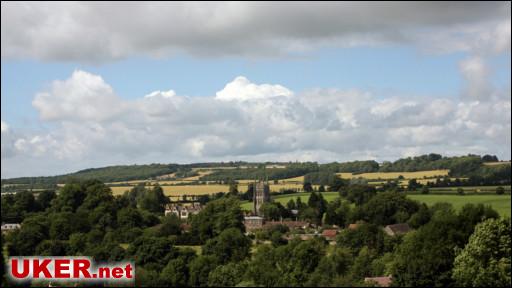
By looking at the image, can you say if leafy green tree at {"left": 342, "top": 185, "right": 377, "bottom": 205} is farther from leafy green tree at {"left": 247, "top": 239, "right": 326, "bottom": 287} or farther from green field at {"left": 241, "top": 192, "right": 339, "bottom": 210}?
leafy green tree at {"left": 247, "top": 239, "right": 326, "bottom": 287}

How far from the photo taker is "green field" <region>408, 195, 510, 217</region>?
8955 centimetres

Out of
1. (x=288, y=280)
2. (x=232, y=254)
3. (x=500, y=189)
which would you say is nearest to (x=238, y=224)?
(x=232, y=254)

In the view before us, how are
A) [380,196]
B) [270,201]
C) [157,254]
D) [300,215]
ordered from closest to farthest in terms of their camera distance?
[157,254], [380,196], [300,215], [270,201]

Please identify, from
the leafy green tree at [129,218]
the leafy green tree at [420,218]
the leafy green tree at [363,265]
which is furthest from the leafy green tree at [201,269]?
the leafy green tree at [420,218]

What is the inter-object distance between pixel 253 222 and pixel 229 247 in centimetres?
4059

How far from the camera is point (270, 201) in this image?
140 m

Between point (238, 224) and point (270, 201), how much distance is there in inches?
1547

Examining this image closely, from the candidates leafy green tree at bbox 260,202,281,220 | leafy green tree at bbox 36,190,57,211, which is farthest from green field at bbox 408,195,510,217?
leafy green tree at bbox 36,190,57,211

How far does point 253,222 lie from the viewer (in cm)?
11956

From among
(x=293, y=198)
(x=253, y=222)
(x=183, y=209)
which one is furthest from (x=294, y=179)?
(x=253, y=222)

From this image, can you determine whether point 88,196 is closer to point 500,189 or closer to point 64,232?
point 64,232

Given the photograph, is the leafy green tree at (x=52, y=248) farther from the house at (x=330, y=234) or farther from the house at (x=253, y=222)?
the house at (x=253, y=222)

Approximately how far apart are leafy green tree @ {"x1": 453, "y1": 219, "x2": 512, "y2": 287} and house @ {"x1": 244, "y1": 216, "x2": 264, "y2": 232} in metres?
56.6

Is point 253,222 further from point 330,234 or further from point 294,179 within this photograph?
point 294,179
